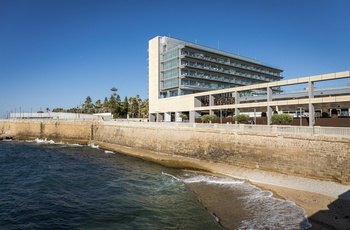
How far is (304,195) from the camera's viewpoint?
18812 mm

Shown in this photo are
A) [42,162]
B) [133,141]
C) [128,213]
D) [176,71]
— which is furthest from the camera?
[176,71]

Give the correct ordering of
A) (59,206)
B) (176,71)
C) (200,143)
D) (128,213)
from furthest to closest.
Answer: (176,71), (200,143), (59,206), (128,213)

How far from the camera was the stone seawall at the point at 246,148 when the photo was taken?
2112 centimetres

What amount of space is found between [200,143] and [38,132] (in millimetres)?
63910

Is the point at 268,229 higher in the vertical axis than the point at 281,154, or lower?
lower

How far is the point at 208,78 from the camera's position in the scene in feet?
224

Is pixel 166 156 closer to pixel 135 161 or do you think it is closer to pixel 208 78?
pixel 135 161

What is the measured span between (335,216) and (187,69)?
5460 centimetres

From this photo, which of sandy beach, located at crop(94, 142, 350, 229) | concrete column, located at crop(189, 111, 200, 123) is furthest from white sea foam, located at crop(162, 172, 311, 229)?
concrete column, located at crop(189, 111, 200, 123)

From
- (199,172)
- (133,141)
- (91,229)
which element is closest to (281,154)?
(199,172)

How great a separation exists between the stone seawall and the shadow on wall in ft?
12.3

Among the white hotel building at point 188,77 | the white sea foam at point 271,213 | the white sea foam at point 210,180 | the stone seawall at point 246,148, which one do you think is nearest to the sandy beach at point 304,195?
the white sea foam at point 271,213

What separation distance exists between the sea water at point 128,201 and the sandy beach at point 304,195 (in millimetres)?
730

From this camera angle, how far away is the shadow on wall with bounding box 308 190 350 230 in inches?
545
